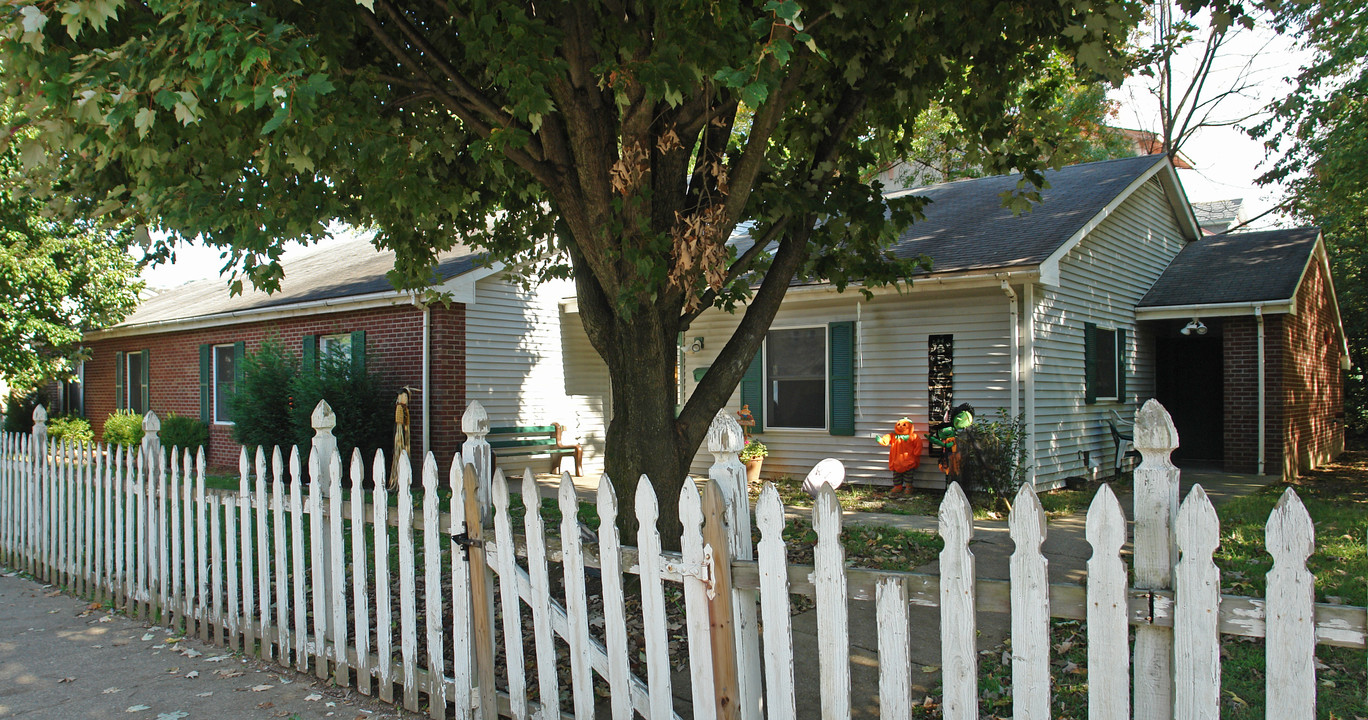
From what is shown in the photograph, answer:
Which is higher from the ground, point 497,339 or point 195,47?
point 195,47

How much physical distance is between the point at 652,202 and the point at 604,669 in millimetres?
2906

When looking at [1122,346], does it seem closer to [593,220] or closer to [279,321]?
[593,220]

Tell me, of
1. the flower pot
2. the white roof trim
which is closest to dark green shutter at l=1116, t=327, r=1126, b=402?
the flower pot

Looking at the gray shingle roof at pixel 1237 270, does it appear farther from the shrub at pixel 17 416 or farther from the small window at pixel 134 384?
the shrub at pixel 17 416

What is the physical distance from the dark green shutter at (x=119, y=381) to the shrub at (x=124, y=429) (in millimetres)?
1228

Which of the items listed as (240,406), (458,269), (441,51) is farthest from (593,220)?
(240,406)

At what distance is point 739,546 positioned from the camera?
2.89m

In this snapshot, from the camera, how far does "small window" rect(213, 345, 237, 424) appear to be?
16609 millimetres

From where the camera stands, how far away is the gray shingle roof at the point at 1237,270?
12617 millimetres

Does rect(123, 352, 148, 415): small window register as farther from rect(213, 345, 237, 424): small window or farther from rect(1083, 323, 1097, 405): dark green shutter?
rect(1083, 323, 1097, 405): dark green shutter

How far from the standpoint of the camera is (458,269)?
12727 mm

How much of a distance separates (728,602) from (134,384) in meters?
21.3

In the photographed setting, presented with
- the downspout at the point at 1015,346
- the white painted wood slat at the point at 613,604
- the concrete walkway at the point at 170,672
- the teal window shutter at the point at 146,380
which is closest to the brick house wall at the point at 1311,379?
the downspout at the point at 1015,346

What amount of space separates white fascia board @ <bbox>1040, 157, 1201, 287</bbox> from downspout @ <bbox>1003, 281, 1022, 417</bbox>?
480mm
